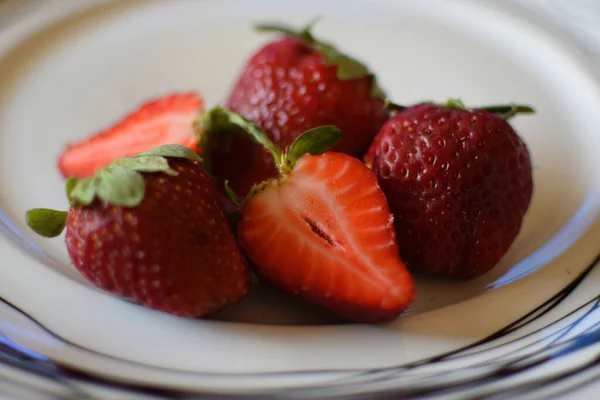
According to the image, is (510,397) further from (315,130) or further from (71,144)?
(71,144)

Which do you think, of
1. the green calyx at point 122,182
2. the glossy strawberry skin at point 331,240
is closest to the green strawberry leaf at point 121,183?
the green calyx at point 122,182

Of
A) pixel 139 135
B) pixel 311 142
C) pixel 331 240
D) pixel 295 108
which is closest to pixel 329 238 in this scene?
pixel 331 240

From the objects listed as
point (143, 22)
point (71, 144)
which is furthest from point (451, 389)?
point (143, 22)

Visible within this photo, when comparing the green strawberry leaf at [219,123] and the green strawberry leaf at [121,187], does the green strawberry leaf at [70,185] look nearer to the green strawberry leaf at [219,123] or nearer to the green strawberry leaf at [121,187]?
the green strawberry leaf at [121,187]

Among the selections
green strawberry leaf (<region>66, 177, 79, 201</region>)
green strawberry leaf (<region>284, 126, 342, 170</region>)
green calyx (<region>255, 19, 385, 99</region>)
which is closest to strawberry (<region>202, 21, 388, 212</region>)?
green calyx (<region>255, 19, 385, 99</region>)

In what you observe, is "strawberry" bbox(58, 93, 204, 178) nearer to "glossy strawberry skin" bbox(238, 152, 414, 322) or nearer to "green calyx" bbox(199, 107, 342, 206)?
"green calyx" bbox(199, 107, 342, 206)
